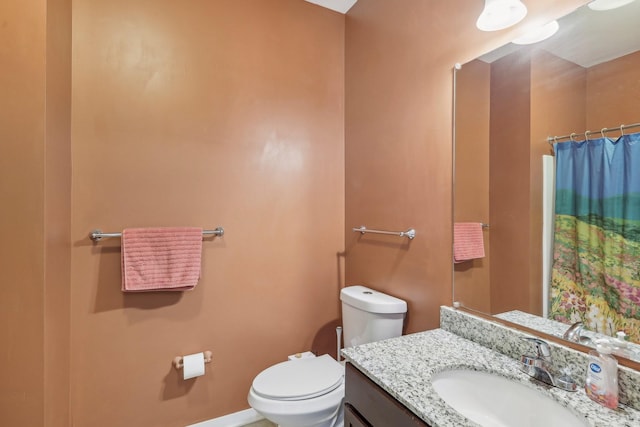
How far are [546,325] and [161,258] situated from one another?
5.44 feet

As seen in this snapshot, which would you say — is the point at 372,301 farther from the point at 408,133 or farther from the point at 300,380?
the point at 408,133

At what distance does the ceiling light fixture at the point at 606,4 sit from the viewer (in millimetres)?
877

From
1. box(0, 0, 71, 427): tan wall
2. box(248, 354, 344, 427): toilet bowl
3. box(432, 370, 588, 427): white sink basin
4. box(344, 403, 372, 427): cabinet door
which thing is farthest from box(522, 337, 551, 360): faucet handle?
box(0, 0, 71, 427): tan wall

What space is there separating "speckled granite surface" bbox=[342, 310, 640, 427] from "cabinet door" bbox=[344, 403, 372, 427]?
0.17 metres

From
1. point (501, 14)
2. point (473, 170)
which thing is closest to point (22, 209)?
point (473, 170)

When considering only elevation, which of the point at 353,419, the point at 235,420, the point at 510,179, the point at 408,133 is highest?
the point at 408,133

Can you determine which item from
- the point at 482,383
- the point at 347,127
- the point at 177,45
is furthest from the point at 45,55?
the point at 482,383

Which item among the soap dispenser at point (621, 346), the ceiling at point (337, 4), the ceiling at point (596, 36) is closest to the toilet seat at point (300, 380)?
the soap dispenser at point (621, 346)

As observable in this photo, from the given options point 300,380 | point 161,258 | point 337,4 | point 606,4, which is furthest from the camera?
point 337,4

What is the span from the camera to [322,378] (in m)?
1.48

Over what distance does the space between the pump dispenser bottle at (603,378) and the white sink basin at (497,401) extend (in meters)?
0.09

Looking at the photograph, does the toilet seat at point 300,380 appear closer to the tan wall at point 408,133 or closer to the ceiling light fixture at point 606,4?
the tan wall at point 408,133

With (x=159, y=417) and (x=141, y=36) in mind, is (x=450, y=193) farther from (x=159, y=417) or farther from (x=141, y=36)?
(x=159, y=417)

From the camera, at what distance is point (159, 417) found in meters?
1.66
